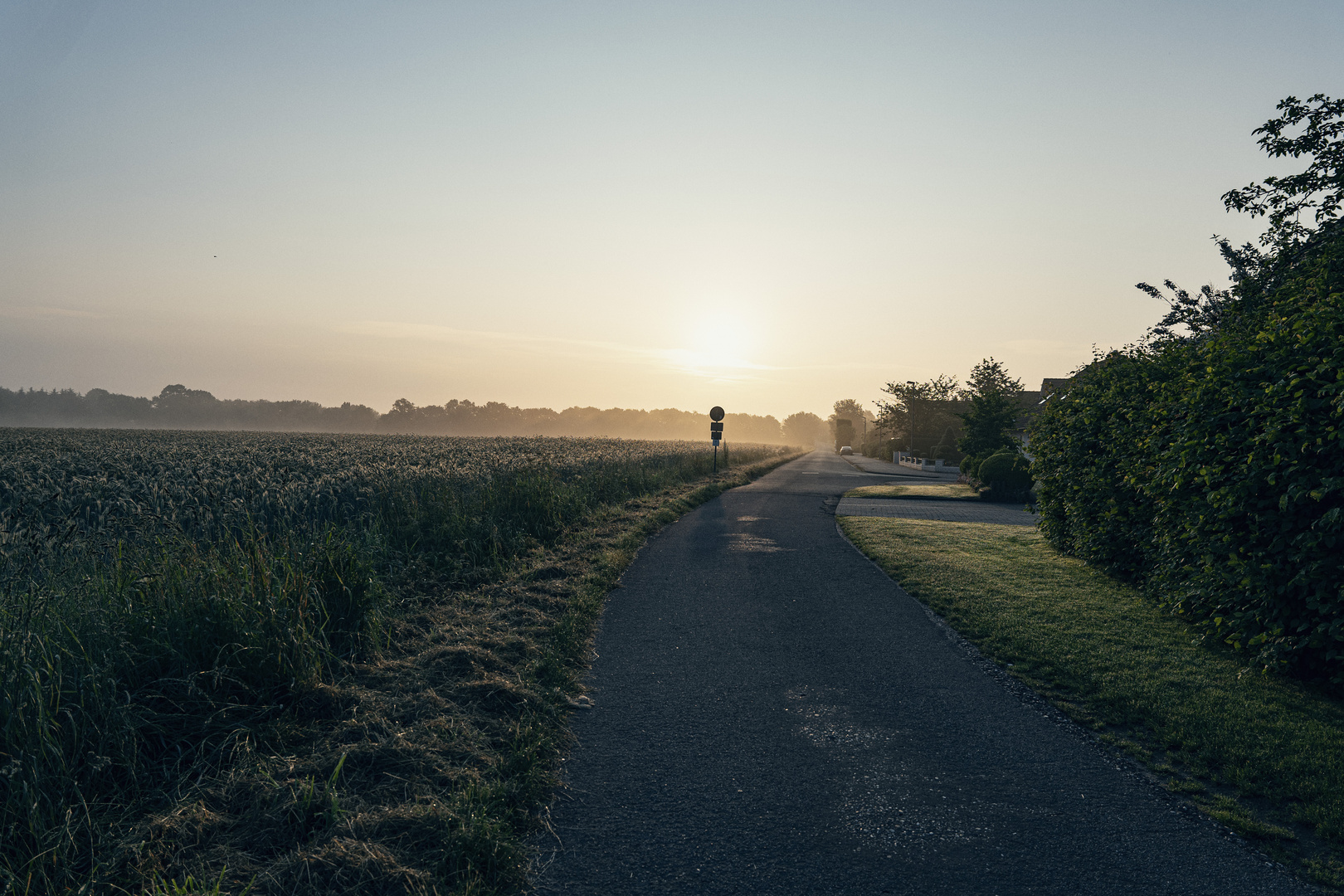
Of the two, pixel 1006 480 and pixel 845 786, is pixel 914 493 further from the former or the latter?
pixel 845 786

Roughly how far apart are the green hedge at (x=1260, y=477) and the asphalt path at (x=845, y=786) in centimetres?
228

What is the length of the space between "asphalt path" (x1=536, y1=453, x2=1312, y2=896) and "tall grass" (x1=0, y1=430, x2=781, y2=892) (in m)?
2.24

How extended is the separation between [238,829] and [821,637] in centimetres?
524

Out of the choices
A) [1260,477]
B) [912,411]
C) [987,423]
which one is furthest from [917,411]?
[1260,477]

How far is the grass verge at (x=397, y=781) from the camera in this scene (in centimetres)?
288

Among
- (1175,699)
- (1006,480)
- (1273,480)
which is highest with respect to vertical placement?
(1273,480)

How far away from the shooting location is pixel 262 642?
4547mm

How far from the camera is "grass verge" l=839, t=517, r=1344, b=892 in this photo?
351 centimetres

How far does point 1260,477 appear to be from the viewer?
5.31 m

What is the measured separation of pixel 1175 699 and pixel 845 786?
3.19m

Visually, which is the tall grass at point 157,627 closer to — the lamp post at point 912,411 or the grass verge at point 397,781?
the grass verge at point 397,781

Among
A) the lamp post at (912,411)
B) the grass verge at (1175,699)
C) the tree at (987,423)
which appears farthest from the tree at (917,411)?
the grass verge at (1175,699)

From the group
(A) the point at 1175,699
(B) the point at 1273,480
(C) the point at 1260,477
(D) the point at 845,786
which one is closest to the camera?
(D) the point at 845,786

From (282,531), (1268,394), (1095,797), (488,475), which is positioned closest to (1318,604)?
(1268,394)
